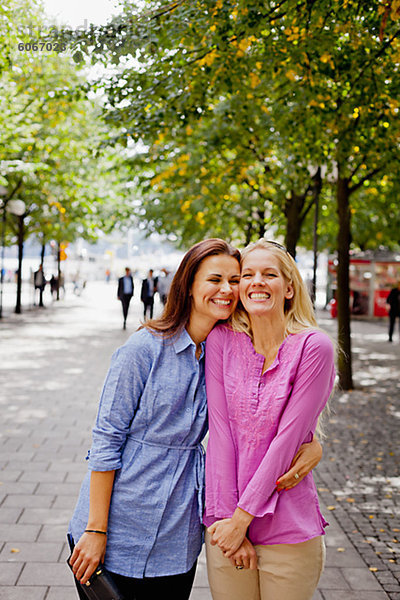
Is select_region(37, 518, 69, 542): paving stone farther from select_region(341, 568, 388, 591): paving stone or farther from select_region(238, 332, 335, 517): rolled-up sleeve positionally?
select_region(238, 332, 335, 517): rolled-up sleeve

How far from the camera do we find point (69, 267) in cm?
7131

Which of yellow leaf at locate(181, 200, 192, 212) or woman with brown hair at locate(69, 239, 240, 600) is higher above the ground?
yellow leaf at locate(181, 200, 192, 212)

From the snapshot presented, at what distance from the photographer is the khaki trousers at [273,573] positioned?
7.42 feet

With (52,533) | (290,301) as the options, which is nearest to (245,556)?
(290,301)

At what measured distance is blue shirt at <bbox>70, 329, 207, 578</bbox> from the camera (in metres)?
2.28

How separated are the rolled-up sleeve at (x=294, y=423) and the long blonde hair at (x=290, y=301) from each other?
18cm

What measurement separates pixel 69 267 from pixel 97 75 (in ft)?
211

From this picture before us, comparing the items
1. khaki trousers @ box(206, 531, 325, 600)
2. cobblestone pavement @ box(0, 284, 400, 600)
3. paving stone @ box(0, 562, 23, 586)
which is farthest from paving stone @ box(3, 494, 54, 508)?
khaki trousers @ box(206, 531, 325, 600)

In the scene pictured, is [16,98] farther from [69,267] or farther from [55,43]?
[69,267]

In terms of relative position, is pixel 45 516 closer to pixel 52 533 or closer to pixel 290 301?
pixel 52 533

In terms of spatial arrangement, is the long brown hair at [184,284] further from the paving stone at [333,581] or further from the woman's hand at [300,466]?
the paving stone at [333,581]

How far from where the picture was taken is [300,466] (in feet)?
7.45

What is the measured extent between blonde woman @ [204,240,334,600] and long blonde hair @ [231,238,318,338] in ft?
0.30

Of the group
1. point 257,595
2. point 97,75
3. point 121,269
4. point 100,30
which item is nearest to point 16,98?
point 97,75
